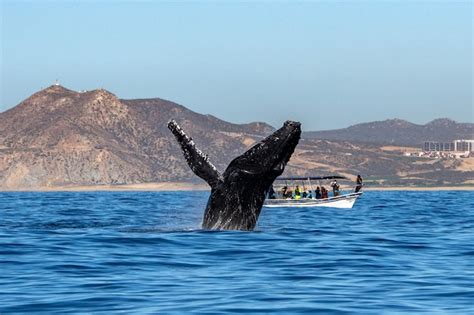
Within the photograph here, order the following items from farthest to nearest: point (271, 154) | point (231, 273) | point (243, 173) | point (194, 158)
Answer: point (194, 158) < point (243, 173) < point (271, 154) < point (231, 273)

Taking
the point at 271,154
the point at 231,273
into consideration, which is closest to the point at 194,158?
the point at 271,154

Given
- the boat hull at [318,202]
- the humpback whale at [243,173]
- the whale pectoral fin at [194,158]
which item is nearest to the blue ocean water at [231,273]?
the humpback whale at [243,173]

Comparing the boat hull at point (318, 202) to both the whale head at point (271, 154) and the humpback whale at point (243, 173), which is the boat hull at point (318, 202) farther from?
the whale head at point (271, 154)

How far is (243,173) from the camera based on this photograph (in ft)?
82.4

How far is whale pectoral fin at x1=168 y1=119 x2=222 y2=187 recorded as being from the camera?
25203mm

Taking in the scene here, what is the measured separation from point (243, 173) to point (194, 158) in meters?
1.27

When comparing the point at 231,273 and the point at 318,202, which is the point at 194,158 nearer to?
the point at 231,273

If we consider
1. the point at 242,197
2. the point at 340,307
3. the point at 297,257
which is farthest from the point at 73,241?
the point at 340,307

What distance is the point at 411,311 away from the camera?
1611cm

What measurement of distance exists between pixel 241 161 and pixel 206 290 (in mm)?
7427

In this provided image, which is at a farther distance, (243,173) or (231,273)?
(243,173)

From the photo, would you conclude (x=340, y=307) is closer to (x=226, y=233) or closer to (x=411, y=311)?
(x=411, y=311)

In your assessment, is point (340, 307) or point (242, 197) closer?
point (340, 307)

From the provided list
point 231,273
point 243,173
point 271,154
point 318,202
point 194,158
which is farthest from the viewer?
point 318,202
